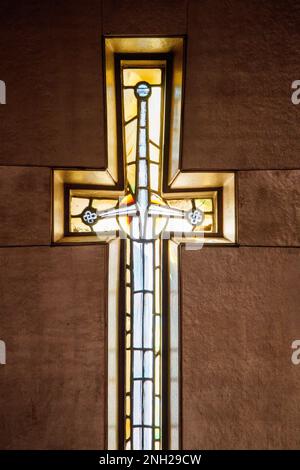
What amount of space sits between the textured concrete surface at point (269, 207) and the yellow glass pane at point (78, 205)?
99cm

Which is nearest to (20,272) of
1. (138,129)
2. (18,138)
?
(18,138)

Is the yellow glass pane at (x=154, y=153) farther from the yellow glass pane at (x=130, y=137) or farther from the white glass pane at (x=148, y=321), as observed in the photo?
the white glass pane at (x=148, y=321)

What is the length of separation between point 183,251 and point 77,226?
27.8 inches

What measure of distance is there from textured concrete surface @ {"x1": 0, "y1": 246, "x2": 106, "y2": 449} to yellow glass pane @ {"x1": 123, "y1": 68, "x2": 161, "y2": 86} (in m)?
1.13

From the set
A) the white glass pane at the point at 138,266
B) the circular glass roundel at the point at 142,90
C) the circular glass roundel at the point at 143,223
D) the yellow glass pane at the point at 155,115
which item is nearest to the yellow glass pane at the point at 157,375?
the white glass pane at the point at 138,266

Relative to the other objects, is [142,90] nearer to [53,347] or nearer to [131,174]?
[131,174]

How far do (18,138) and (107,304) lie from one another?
116cm

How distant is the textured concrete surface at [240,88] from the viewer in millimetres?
2635

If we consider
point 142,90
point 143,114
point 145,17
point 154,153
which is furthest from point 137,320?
point 145,17

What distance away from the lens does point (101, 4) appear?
8.80 ft

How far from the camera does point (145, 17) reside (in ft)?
8.79

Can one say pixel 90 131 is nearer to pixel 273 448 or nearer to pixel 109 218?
pixel 109 218

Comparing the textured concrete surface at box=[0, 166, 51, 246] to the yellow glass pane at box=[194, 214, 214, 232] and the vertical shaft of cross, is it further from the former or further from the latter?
the yellow glass pane at box=[194, 214, 214, 232]
